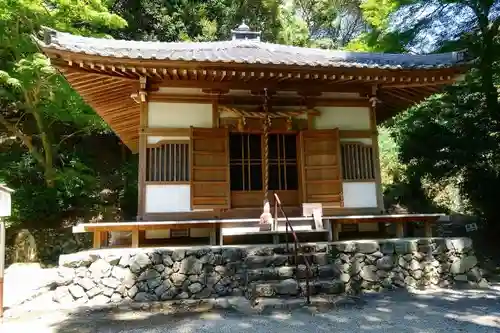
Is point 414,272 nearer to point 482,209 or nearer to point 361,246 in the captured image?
point 361,246

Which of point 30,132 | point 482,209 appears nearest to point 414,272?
point 482,209

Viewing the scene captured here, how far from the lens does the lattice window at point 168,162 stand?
7055mm

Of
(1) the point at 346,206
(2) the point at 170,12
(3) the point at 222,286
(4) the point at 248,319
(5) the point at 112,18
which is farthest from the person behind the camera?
(2) the point at 170,12

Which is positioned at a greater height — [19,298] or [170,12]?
[170,12]

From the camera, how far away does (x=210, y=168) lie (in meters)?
7.18

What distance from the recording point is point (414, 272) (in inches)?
264

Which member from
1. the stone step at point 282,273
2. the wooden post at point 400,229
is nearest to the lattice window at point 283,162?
the wooden post at point 400,229

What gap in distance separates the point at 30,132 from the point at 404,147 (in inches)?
547

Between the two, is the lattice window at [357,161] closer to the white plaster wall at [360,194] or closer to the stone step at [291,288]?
the white plaster wall at [360,194]

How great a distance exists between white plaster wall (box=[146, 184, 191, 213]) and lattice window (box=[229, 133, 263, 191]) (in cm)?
97

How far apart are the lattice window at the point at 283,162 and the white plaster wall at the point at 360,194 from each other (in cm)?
99

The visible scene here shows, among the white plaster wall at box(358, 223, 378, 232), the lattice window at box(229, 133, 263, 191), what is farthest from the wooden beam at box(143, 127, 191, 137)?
the white plaster wall at box(358, 223, 378, 232)

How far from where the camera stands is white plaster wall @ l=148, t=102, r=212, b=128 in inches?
284

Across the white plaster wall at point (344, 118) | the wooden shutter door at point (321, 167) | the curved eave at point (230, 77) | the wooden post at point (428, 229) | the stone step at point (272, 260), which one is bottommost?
the stone step at point (272, 260)
